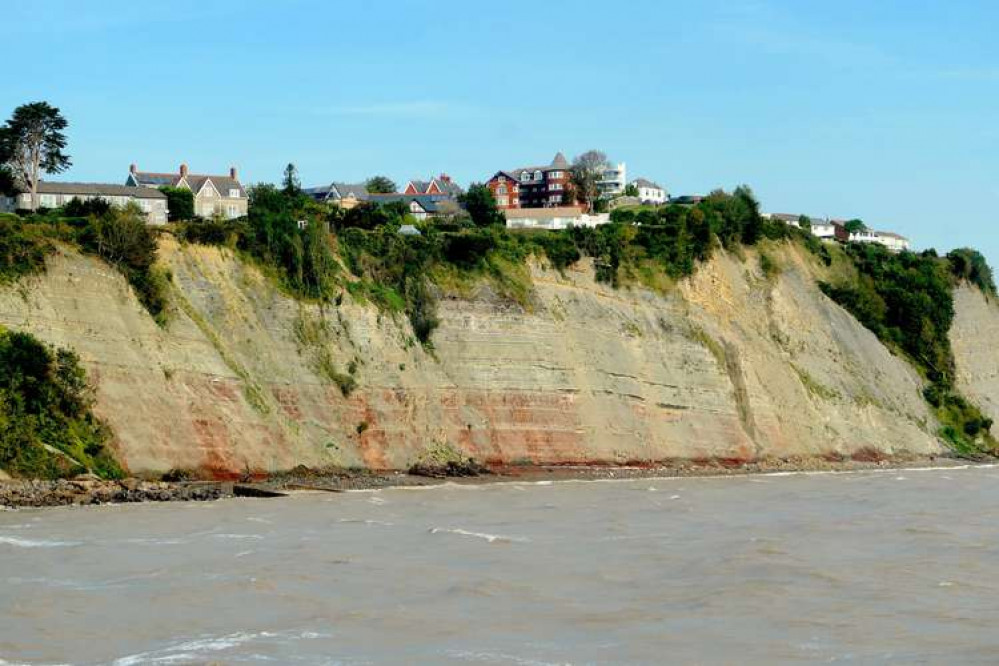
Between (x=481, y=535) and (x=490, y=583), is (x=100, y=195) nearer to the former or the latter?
(x=481, y=535)

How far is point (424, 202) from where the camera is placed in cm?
10331

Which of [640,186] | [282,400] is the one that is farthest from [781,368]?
[640,186]

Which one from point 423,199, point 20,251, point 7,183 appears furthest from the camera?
point 423,199

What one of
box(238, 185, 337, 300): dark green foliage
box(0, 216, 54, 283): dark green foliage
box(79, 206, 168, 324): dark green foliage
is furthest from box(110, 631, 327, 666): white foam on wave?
box(238, 185, 337, 300): dark green foliage

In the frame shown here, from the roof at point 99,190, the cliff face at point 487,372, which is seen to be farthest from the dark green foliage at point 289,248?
Answer: the roof at point 99,190

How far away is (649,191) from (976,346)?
5325 centimetres

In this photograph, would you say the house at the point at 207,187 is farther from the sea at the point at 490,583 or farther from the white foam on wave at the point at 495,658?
the white foam on wave at the point at 495,658

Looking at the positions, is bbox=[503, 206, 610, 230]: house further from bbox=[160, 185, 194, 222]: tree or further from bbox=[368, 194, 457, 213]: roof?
bbox=[160, 185, 194, 222]: tree

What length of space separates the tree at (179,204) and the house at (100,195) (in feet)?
1.01

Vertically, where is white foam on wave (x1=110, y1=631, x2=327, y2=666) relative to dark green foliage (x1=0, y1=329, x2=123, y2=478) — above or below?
below

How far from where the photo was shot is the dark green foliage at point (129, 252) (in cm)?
4775

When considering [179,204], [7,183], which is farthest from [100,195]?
[7,183]

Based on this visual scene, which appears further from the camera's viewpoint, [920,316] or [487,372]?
[920,316]

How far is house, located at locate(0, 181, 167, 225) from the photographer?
73.3 m
